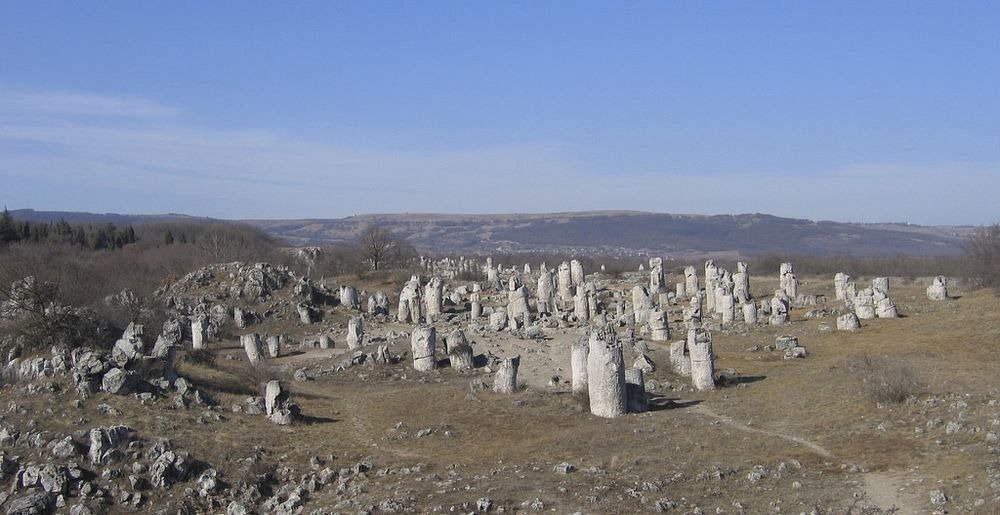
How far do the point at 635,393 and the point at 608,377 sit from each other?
1644 millimetres

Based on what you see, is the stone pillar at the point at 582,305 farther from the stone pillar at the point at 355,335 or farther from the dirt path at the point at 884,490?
the dirt path at the point at 884,490

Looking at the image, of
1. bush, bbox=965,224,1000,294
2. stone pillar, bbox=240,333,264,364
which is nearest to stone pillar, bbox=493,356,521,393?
stone pillar, bbox=240,333,264,364

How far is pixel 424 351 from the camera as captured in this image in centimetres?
3447

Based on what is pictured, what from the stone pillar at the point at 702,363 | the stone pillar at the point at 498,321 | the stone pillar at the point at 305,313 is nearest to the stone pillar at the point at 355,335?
the stone pillar at the point at 498,321

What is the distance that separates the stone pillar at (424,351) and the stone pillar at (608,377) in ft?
35.6

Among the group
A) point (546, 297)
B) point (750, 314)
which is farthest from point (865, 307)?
point (546, 297)

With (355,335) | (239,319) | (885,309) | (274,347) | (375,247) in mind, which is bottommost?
(274,347)

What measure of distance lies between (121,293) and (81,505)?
3223 cm

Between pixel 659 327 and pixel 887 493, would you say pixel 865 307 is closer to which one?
pixel 659 327

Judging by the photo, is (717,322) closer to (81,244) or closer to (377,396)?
(377,396)

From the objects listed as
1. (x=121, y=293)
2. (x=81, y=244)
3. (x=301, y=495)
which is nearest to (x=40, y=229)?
(x=81, y=244)

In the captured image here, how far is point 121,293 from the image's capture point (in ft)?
154

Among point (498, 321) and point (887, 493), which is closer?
point (887, 493)

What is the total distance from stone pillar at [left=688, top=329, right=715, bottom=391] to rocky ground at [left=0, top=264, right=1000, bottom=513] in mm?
362
